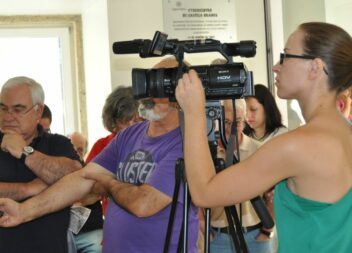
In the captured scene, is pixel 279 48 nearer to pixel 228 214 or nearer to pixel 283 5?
pixel 283 5

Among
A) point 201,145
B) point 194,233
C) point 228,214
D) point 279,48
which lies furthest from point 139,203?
point 279,48

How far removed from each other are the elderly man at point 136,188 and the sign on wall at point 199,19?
1903mm

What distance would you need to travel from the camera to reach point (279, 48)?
13.1 feet

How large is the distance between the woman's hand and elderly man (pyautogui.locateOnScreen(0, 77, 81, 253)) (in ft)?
3.01

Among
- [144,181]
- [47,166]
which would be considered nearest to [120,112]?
[47,166]

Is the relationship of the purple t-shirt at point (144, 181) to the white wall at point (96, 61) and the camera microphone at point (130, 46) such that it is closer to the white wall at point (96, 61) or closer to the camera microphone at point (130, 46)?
the camera microphone at point (130, 46)

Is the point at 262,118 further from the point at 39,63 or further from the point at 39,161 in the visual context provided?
the point at 39,63

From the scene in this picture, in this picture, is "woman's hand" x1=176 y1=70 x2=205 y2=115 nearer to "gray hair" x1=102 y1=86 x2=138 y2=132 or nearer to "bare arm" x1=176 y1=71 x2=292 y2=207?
"bare arm" x1=176 y1=71 x2=292 y2=207

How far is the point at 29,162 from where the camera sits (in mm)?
2018

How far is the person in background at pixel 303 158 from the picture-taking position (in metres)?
1.20

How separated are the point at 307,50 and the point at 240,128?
1.37 m

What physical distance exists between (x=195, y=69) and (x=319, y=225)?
1.47 feet

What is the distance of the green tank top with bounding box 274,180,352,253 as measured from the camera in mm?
1215

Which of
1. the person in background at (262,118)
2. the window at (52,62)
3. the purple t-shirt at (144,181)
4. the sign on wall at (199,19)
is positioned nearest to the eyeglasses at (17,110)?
the purple t-shirt at (144,181)
